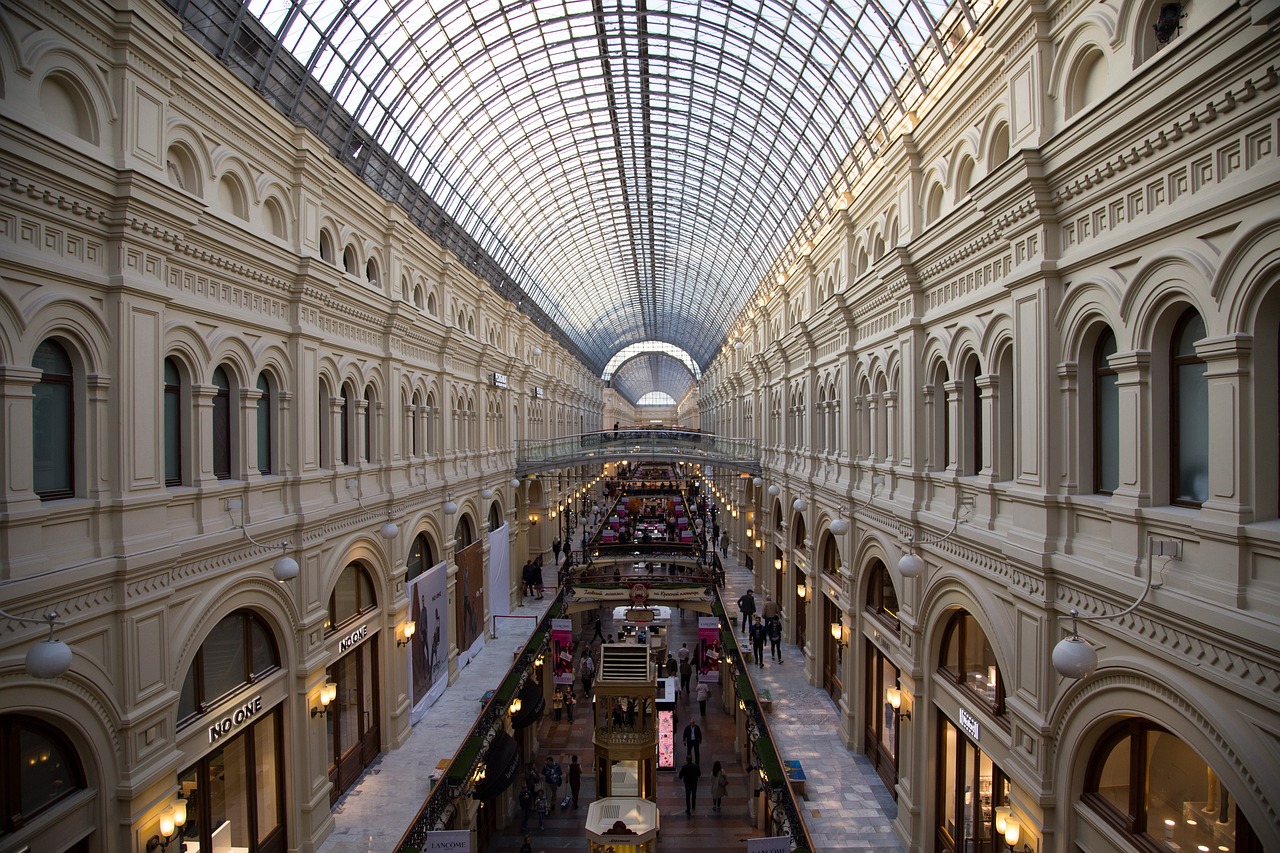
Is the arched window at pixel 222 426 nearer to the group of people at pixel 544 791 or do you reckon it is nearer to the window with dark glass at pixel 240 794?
the window with dark glass at pixel 240 794

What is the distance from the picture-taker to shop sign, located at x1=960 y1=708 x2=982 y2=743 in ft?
34.5

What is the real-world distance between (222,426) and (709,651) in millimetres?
17525

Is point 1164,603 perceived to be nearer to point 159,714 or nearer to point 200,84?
point 159,714

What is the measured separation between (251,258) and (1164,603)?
12722 millimetres

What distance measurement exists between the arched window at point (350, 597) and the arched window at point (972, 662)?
11.4 metres

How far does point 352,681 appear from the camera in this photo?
15828mm

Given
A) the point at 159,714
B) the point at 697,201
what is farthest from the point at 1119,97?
the point at 697,201

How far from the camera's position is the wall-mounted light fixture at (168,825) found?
8883 millimetres

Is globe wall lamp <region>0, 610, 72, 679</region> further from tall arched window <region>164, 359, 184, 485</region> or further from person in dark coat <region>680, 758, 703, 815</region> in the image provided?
person in dark coat <region>680, 758, 703, 815</region>

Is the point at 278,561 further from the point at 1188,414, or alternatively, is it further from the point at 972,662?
the point at 1188,414

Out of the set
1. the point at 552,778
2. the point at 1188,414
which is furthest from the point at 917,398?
the point at 552,778

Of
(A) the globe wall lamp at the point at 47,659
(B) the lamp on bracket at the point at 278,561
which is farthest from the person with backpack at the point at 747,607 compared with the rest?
(A) the globe wall lamp at the point at 47,659

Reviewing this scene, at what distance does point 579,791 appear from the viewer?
58.3 feet

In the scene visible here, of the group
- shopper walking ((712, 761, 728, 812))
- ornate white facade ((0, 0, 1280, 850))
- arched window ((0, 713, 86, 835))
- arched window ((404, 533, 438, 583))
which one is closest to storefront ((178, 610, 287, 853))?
ornate white facade ((0, 0, 1280, 850))
